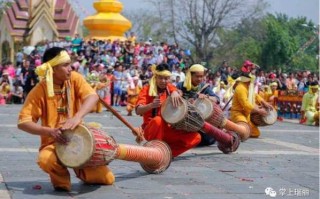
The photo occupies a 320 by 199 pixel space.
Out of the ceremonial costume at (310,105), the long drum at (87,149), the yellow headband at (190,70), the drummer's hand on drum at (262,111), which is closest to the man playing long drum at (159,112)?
the yellow headband at (190,70)

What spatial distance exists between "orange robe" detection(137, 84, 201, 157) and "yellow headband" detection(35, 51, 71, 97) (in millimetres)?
2065

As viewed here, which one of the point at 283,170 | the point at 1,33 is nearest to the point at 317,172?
the point at 283,170

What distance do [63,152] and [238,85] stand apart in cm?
591

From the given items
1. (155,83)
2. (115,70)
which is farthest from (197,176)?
(115,70)

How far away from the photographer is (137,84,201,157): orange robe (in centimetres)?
809

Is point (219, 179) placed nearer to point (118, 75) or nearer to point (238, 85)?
point (238, 85)

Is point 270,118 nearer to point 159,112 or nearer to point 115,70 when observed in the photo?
point 159,112

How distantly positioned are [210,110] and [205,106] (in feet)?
0.38

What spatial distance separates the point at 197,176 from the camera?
750 cm

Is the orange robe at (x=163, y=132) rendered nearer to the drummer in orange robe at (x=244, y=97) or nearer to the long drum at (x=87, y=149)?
the long drum at (x=87, y=149)

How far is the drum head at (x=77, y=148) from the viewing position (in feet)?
19.2

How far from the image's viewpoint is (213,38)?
156 ft

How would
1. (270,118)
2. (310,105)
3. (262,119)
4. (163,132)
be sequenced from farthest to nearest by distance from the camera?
(310,105)
(270,118)
(262,119)
(163,132)

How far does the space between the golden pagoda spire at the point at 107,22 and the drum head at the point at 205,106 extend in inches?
845
